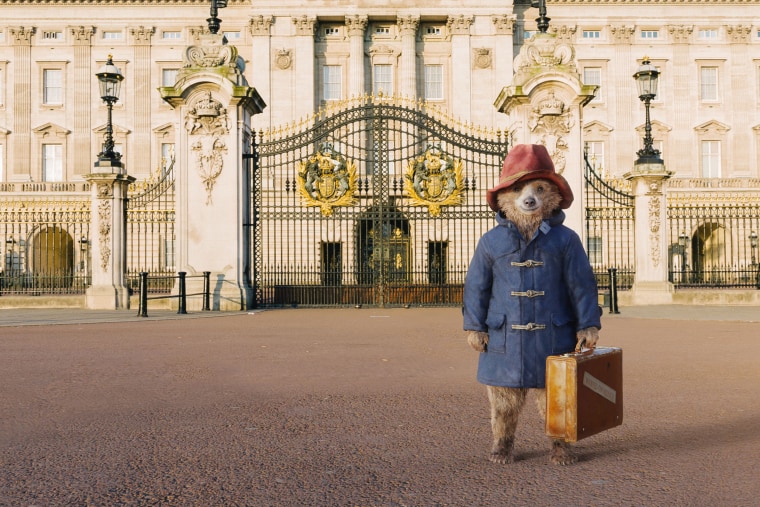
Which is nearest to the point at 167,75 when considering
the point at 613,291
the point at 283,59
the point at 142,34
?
the point at 142,34

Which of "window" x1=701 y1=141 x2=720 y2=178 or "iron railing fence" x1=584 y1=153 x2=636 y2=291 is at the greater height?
"window" x1=701 y1=141 x2=720 y2=178

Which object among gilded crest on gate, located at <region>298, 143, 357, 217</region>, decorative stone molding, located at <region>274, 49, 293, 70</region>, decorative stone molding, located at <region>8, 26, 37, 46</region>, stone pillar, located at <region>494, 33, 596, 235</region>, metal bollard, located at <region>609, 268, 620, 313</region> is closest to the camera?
metal bollard, located at <region>609, 268, 620, 313</region>

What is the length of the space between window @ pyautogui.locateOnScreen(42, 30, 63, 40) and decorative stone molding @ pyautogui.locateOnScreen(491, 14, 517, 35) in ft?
91.4

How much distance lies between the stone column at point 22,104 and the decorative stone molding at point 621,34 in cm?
3777

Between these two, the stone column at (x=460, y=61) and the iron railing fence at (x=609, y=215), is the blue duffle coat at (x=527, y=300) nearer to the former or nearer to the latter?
the iron railing fence at (x=609, y=215)

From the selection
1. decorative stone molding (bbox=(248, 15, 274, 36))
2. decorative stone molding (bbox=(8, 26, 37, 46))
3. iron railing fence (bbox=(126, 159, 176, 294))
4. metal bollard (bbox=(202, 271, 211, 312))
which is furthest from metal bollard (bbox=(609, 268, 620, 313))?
decorative stone molding (bbox=(8, 26, 37, 46))

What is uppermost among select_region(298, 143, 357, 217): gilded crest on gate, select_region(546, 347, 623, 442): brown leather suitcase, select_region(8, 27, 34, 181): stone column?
select_region(8, 27, 34, 181): stone column

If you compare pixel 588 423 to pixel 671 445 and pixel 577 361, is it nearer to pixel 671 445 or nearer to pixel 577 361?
pixel 577 361

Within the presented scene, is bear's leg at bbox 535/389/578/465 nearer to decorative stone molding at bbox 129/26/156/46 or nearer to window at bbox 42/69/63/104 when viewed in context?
decorative stone molding at bbox 129/26/156/46

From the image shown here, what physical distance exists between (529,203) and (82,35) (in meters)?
48.3

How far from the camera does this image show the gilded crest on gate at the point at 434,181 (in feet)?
52.7

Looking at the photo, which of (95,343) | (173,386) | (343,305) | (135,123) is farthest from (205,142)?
(135,123)

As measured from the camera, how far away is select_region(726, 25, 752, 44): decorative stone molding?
45.9 m

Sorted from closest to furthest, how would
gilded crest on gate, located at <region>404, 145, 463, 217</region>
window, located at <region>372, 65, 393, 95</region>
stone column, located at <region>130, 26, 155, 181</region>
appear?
gilded crest on gate, located at <region>404, 145, 463, 217</region>
window, located at <region>372, 65, 393, 95</region>
stone column, located at <region>130, 26, 155, 181</region>
